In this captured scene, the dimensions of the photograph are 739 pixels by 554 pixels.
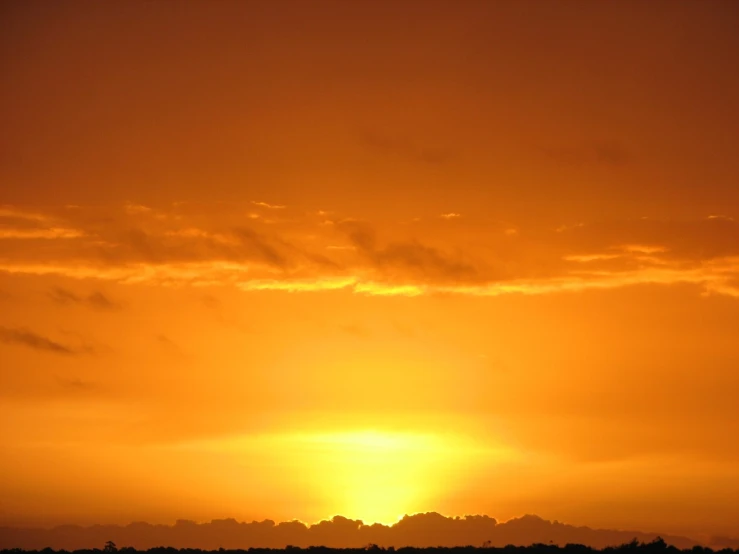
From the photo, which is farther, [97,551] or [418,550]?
[97,551]

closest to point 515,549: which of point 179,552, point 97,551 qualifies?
point 179,552

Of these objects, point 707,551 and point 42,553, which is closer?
point 707,551

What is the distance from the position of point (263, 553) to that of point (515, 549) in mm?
18056

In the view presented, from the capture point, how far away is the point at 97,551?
97.9 metres

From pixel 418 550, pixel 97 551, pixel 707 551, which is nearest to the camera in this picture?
pixel 707 551

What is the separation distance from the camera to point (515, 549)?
3474 inches

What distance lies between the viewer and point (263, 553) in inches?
3701

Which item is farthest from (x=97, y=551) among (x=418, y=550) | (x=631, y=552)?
(x=631, y=552)

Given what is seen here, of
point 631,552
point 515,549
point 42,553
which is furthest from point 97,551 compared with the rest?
point 631,552

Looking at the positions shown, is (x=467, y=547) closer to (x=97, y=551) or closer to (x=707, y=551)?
(x=707, y=551)

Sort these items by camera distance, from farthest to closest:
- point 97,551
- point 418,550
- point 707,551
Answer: point 97,551, point 418,550, point 707,551

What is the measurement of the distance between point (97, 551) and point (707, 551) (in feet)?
143

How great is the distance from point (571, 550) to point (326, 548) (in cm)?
1814

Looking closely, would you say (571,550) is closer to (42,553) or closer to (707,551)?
(707,551)
